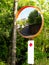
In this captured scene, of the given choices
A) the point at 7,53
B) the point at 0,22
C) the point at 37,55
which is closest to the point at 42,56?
the point at 37,55

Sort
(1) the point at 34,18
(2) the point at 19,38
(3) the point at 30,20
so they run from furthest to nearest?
(2) the point at 19,38, (1) the point at 34,18, (3) the point at 30,20

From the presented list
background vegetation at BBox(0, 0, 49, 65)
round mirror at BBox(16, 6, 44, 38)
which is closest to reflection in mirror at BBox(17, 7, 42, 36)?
round mirror at BBox(16, 6, 44, 38)

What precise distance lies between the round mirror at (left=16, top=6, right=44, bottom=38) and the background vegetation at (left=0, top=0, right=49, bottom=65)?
9.36 meters

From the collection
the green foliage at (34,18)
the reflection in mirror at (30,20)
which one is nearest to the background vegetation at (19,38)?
the green foliage at (34,18)

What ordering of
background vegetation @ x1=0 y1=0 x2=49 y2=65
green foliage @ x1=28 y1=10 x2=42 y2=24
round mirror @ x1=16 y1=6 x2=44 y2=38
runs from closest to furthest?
round mirror @ x1=16 y1=6 x2=44 y2=38, green foliage @ x1=28 y1=10 x2=42 y2=24, background vegetation @ x1=0 y1=0 x2=49 y2=65

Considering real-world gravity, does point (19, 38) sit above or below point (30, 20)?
below

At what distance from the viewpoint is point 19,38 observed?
18.8 m

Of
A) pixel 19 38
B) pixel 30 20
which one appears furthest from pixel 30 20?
pixel 19 38

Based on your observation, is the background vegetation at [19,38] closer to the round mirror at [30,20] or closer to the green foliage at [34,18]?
the green foliage at [34,18]

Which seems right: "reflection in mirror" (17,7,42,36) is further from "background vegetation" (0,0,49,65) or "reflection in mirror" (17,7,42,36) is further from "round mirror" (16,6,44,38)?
"background vegetation" (0,0,49,65)

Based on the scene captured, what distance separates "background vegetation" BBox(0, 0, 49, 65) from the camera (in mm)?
17266

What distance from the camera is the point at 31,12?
7430 mm

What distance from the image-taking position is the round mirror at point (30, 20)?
7.07 m

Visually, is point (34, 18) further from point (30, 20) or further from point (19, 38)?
point (19, 38)
